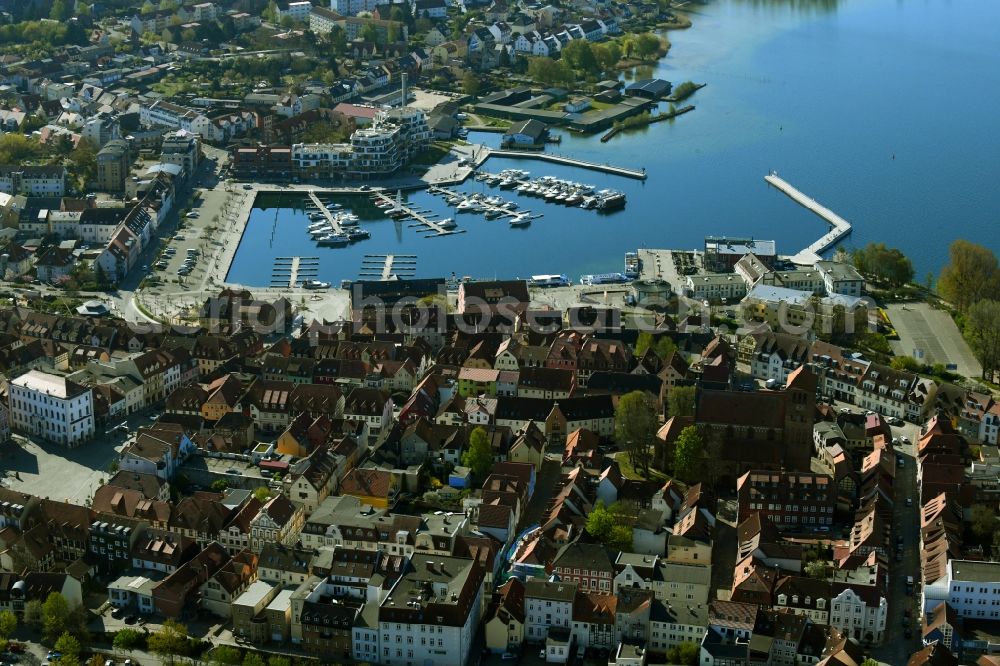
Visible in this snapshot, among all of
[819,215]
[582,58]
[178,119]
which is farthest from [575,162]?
[178,119]

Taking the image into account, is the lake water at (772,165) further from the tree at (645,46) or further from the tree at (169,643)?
the tree at (169,643)

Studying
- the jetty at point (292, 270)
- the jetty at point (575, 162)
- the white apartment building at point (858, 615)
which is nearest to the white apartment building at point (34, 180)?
the jetty at point (292, 270)

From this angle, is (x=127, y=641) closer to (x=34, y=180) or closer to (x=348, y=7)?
(x=34, y=180)

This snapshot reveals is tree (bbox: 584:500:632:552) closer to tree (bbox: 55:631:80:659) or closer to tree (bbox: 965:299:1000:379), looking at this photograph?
tree (bbox: 55:631:80:659)

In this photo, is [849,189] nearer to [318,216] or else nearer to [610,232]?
[610,232]

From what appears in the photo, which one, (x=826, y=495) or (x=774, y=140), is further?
(x=774, y=140)

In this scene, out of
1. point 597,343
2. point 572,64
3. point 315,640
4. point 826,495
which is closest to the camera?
point 315,640

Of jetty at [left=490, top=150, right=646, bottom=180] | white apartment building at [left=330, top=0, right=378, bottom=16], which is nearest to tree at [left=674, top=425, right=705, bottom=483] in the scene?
jetty at [left=490, top=150, right=646, bottom=180]

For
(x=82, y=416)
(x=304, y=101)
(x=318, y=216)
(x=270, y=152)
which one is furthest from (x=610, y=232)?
(x=82, y=416)
